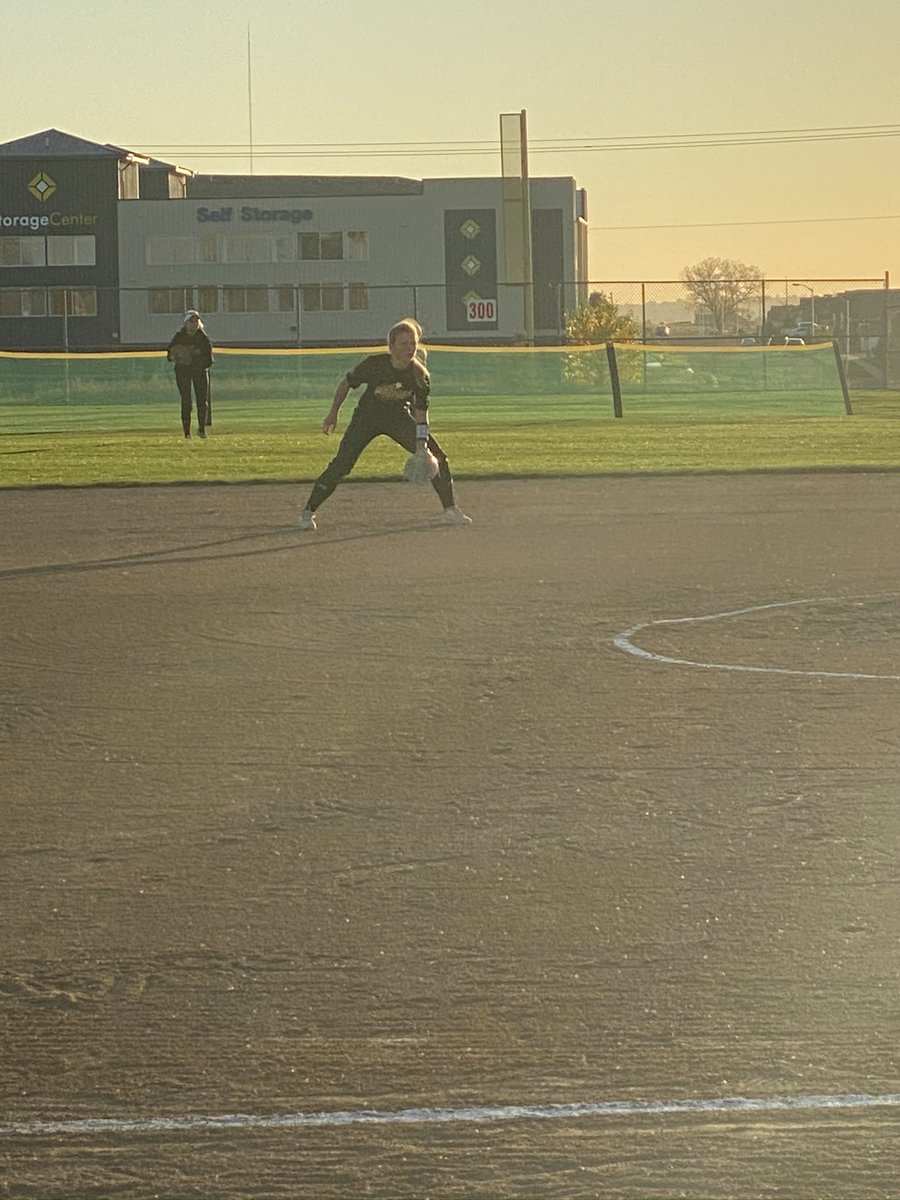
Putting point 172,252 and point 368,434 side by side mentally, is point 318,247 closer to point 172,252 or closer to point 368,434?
point 172,252

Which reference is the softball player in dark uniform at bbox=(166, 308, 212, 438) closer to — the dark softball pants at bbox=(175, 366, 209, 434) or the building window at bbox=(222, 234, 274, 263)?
the dark softball pants at bbox=(175, 366, 209, 434)

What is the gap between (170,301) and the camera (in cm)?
8919

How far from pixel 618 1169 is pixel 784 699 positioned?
17.4 feet

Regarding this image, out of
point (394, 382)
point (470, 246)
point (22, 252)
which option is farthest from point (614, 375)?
point (22, 252)

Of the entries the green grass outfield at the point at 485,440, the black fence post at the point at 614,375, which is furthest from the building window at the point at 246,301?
the black fence post at the point at 614,375

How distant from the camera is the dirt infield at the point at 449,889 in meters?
4.25

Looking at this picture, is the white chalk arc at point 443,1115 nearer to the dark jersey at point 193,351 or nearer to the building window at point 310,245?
the dark jersey at point 193,351

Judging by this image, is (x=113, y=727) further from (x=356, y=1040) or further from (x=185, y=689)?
(x=356, y=1040)

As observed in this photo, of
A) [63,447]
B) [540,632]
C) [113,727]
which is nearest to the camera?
[113,727]

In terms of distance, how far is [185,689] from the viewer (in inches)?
384

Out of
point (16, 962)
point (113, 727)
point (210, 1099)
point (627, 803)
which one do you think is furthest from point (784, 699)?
point (210, 1099)

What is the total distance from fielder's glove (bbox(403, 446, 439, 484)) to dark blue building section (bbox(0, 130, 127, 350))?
3048 inches

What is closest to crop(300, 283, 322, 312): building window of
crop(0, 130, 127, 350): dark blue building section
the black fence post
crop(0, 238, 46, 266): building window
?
crop(0, 130, 127, 350): dark blue building section

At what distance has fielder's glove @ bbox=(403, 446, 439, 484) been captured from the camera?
53.0 ft
